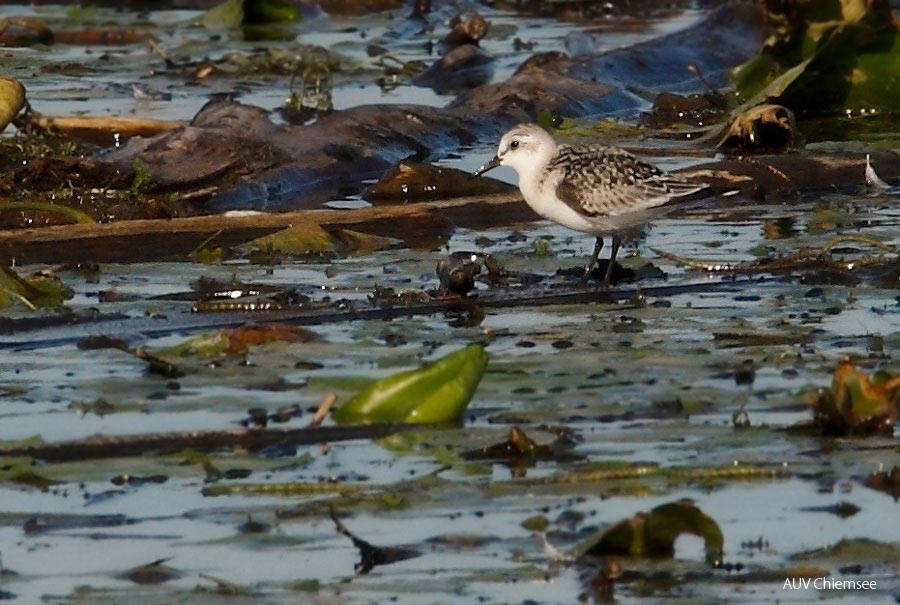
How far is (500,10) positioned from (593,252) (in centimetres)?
1068

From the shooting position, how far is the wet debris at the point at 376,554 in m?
5.19

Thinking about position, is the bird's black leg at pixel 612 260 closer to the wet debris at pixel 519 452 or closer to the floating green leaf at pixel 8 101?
the wet debris at pixel 519 452

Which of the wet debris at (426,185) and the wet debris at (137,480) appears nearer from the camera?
the wet debris at (137,480)

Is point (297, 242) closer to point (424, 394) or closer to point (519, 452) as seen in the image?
point (424, 394)

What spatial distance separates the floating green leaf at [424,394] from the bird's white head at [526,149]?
11.1 feet

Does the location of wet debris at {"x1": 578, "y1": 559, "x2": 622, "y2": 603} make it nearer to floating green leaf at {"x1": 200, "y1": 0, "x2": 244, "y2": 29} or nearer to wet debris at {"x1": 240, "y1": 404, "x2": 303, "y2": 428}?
wet debris at {"x1": 240, "y1": 404, "x2": 303, "y2": 428}

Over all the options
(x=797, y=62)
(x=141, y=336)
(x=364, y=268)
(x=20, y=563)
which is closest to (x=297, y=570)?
(x=20, y=563)

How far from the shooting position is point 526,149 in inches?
380

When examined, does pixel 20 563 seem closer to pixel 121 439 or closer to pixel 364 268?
pixel 121 439

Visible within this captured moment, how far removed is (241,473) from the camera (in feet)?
19.3

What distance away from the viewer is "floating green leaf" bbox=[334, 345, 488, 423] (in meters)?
6.14

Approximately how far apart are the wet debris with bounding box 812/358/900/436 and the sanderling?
273 centimetres

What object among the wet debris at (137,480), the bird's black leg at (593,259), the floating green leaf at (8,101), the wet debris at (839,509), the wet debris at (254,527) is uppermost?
the floating green leaf at (8,101)

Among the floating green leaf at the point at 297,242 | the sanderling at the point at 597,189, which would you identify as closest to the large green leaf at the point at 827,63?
the sanderling at the point at 597,189
